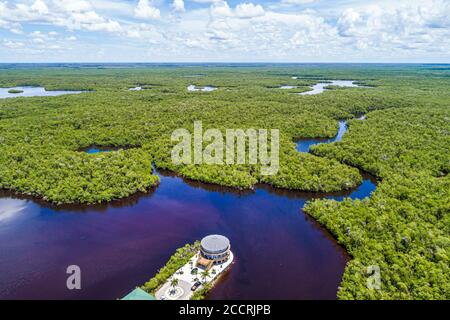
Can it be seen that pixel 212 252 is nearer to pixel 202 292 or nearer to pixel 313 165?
pixel 202 292

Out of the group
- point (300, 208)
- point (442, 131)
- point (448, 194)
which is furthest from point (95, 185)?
point (442, 131)

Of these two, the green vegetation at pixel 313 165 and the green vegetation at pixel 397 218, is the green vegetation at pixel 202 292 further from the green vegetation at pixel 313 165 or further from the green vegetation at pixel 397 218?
the green vegetation at pixel 397 218

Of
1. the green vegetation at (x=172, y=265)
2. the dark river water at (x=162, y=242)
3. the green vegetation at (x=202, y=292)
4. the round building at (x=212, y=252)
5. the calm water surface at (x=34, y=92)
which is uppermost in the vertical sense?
the calm water surface at (x=34, y=92)

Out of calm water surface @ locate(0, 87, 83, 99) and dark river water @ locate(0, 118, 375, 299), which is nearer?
dark river water @ locate(0, 118, 375, 299)

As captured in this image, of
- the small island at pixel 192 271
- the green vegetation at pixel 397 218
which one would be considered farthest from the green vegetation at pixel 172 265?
the green vegetation at pixel 397 218

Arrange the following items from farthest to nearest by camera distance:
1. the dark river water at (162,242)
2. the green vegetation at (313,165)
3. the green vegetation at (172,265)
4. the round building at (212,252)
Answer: the green vegetation at (313,165) < the round building at (212,252) < the dark river water at (162,242) < the green vegetation at (172,265)

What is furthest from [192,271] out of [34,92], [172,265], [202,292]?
[34,92]

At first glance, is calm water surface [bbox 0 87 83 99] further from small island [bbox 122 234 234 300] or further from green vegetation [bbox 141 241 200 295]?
small island [bbox 122 234 234 300]

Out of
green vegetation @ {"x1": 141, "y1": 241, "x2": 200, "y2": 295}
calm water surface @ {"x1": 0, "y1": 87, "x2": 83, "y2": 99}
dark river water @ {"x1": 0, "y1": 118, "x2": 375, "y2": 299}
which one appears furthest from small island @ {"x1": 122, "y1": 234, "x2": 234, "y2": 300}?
calm water surface @ {"x1": 0, "y1": 87, "x2": 83, "y2": 99}
